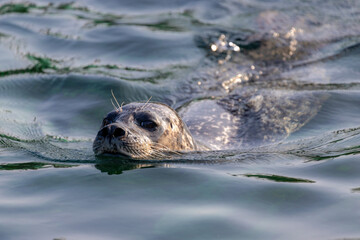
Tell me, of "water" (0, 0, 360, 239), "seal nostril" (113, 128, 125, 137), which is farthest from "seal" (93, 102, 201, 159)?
"water" (0, 0, 360, 239)

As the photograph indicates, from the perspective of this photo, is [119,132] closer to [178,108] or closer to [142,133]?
[142,133]

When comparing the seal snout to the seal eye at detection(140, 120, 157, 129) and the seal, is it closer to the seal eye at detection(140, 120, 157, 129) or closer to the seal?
the seal

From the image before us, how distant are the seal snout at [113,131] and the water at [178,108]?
24 centimetres

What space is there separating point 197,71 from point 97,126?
2.34 meters

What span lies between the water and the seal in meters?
0.16

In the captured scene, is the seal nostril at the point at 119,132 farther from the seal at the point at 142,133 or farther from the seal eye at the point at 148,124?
the seal eye at the point at 148,124

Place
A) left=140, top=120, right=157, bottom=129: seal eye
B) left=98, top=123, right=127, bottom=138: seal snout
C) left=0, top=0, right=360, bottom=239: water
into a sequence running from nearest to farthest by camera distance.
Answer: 1. left=0, top=0, right=360, bottom=239: water
2. left=98, top=123, right=127, bottom=138: seal snout
3. left=140, top=120, right=157, bottom=129: seal eye

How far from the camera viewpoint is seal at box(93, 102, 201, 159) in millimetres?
5586

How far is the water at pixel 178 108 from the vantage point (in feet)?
14.4

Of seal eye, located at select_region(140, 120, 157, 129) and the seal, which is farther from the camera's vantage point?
seal eye, located at select_region(140, 120, 157, 129)

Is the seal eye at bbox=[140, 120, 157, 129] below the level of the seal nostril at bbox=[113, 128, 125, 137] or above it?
above

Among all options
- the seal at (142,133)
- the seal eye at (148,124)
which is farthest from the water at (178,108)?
the seal eye at (148,124)

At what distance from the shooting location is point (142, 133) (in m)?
5.93

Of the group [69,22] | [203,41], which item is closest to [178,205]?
[203,41]
